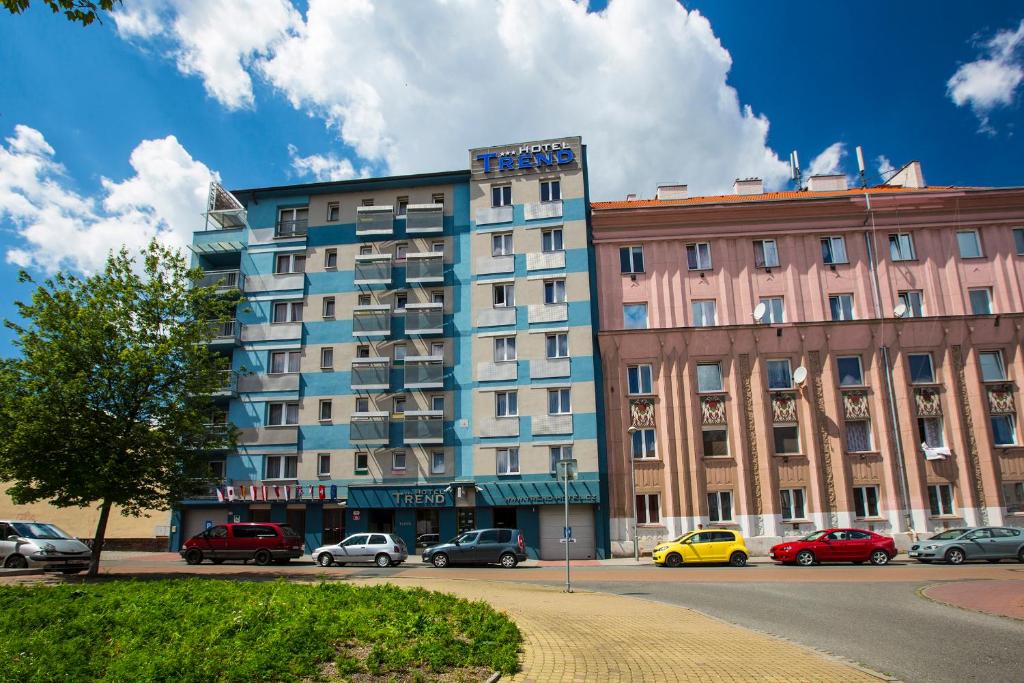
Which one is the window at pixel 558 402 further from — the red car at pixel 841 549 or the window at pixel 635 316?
the red car at pixel 841 549

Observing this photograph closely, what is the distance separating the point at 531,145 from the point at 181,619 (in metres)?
34.5

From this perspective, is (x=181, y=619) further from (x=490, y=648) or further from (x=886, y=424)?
(x=886, y=424)

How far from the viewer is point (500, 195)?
39.7m

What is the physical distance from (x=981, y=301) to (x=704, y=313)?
1449 centimetres

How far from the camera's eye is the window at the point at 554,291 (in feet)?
122

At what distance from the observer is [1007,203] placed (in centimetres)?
3597

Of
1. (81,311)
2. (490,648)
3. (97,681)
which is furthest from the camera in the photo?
(81,311)

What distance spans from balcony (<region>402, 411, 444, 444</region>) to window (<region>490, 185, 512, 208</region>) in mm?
12666

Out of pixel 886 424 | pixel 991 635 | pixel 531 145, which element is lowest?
pixel 991 635

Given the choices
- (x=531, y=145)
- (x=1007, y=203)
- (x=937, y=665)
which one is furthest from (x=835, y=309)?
(x=937, y=665)

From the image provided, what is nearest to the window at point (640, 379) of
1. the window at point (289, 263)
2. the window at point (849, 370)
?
the window at point (849, 370)

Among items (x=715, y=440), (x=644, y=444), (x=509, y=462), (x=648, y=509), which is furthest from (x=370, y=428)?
(x=715, y=440)

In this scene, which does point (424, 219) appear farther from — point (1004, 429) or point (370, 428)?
point (1004, 429)

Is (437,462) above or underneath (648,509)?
above
